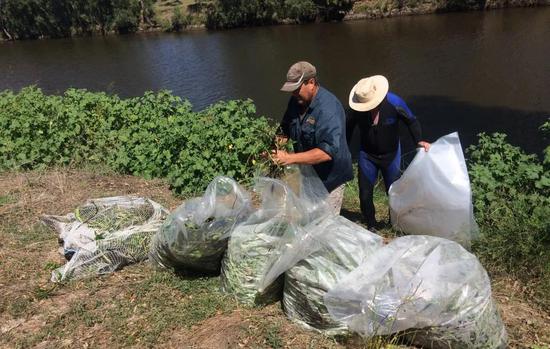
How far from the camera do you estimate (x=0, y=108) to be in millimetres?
8578

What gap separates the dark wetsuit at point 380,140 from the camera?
4.58 meters

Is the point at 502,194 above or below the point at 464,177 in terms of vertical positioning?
below

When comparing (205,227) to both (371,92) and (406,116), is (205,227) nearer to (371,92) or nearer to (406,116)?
(371,92)

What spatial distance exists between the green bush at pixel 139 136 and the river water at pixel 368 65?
6.48m

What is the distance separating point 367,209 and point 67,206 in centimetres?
321

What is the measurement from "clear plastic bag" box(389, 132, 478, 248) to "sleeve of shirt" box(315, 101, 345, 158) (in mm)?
827

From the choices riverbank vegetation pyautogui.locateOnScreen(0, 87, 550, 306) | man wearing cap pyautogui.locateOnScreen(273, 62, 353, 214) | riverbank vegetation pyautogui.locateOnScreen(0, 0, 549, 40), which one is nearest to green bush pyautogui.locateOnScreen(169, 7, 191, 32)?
riverbank vegetation pyautogui.locateOnScreen(0, 0, 549, 40)

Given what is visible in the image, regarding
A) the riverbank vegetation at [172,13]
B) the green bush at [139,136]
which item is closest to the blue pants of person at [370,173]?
the green bush at [139,136]

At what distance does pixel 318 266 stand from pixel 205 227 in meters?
0.91

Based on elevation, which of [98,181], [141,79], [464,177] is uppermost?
[464,177]

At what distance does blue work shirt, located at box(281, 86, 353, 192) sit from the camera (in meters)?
3.83

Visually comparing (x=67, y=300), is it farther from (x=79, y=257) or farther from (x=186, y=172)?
(x=186, y=172)

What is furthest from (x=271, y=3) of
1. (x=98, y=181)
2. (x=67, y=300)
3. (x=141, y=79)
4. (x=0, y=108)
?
(x=67, y=300)

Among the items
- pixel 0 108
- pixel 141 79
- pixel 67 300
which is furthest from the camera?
pixel 141 79
